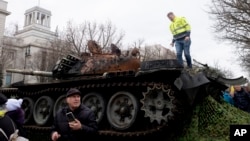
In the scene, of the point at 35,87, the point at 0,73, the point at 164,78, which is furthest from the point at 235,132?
the point at 0,73

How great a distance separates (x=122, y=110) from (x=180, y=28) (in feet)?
10.2

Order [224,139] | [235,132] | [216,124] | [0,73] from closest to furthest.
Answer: [235,132], [224,139], [216,124], [0,73]

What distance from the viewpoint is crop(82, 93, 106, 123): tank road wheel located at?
9521 millimetres

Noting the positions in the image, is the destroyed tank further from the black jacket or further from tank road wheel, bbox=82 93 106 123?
the black jacket

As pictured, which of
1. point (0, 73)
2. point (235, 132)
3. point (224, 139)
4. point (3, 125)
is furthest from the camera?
point (0, 73)

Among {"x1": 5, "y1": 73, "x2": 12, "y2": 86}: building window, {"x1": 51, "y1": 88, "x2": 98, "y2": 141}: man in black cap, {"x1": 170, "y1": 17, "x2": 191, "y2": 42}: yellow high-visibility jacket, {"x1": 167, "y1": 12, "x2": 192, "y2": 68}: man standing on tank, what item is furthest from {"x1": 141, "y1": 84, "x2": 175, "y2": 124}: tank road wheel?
{"x1": 5, "y1": 73, "x2": 12, "y2": 86}: building window

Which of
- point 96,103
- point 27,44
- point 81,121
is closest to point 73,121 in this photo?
point 81,121

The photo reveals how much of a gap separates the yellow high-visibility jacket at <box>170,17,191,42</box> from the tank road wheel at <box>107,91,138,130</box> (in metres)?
2.57

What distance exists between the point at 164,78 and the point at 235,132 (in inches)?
117

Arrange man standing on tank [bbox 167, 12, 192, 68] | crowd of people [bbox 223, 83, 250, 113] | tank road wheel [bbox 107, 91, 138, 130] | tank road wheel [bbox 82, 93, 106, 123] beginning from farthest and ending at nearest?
crowd of people [bbox 223, 83, 250, 113]
man standing on tank [bbox 167, 12, 192, 68]
tank road wheel [bbox 82, 93, 106, 123]
tank road wheel [bbox 107, 91, 138, 130]

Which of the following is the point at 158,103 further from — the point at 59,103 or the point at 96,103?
the point at 59,103

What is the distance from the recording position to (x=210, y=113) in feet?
28.9

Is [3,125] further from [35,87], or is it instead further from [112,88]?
[35,87]

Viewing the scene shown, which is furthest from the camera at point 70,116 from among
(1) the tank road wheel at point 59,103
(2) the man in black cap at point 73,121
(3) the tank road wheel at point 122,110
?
(1) the tank road wheel at point 59,103
